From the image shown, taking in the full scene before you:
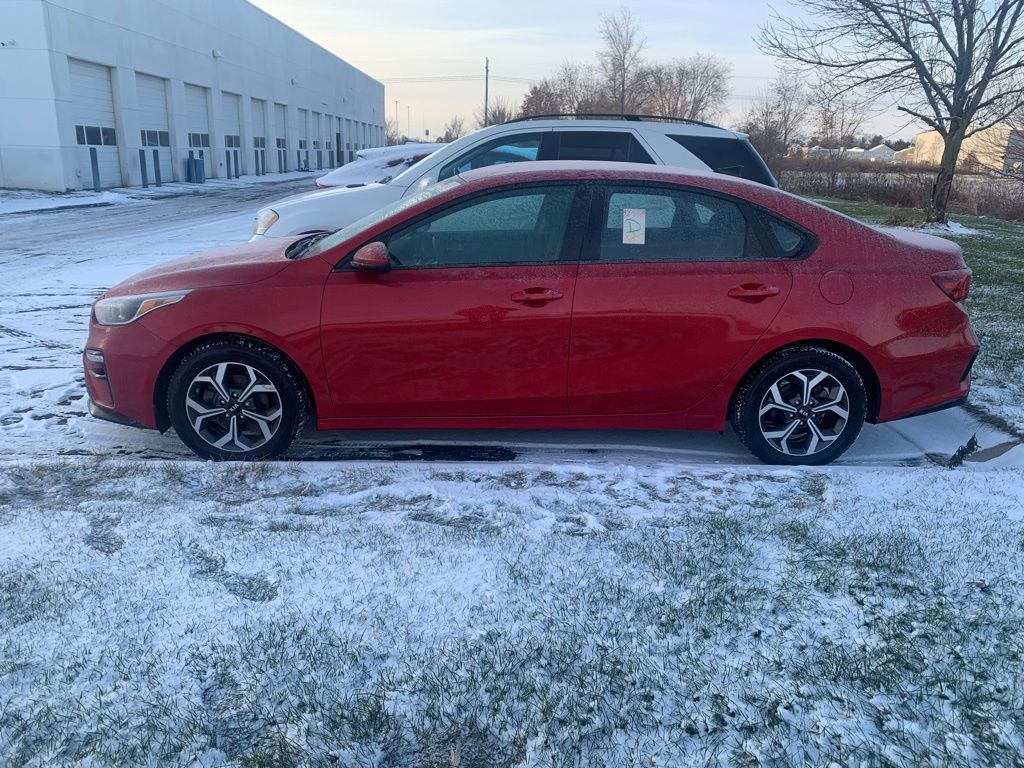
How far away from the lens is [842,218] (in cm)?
453

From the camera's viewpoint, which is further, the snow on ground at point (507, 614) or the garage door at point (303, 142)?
the garage door at point (303, 142)

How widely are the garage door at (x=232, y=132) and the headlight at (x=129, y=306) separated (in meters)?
37.0

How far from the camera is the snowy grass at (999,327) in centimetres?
534

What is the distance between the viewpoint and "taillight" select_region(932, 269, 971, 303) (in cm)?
440

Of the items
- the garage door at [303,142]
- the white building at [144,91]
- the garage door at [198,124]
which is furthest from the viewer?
the garage door at [303,142]

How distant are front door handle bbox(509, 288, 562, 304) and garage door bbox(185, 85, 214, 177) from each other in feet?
111

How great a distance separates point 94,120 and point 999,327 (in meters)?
28.4

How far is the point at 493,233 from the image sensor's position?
434cm

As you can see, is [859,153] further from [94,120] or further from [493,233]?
[493,233]

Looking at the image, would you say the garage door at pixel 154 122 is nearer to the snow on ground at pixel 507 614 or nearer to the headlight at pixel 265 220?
the headlight at pixel 265 220

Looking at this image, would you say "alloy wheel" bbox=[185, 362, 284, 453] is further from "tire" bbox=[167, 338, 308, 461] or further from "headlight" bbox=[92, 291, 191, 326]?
"headlight" bbox=[92, 291, 191, 326]

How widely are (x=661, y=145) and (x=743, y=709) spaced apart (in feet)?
21.5

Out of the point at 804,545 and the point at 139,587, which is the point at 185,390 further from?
the point at 804,545

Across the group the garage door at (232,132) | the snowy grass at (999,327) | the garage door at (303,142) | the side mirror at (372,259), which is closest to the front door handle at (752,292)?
the side mirror at (372,259)
